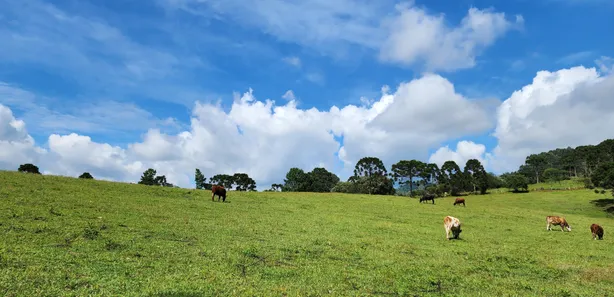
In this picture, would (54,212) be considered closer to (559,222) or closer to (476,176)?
(559,222)

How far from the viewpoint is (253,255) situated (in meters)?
15.5

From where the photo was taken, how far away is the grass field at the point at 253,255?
36.6 feet

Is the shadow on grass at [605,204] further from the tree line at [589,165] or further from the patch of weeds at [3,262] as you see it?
the patch of weeds at [3,262]

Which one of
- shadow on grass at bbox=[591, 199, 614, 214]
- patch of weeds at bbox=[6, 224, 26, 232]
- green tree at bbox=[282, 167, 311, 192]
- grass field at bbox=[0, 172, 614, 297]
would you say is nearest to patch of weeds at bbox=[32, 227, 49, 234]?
grass field at bbox=[0, 172, 614, 297]

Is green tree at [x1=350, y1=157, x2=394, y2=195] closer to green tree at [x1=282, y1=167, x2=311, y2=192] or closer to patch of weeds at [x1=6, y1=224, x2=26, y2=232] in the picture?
green tree at [x1=282, y1=167, x2=311, y2=192]

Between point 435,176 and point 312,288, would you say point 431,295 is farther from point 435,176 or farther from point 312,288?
point 435,176

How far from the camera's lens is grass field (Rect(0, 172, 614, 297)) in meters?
11.1

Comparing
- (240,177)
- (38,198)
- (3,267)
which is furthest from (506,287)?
(240,177)

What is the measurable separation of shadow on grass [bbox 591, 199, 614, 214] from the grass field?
46389 mm

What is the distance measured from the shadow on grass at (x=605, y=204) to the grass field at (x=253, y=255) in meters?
46.4

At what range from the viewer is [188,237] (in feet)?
60.2

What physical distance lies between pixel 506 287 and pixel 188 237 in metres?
14.3

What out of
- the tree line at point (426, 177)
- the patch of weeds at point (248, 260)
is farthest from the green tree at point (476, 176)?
the patch of weeds at point (248, 260)

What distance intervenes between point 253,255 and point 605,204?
81700 millimetres
